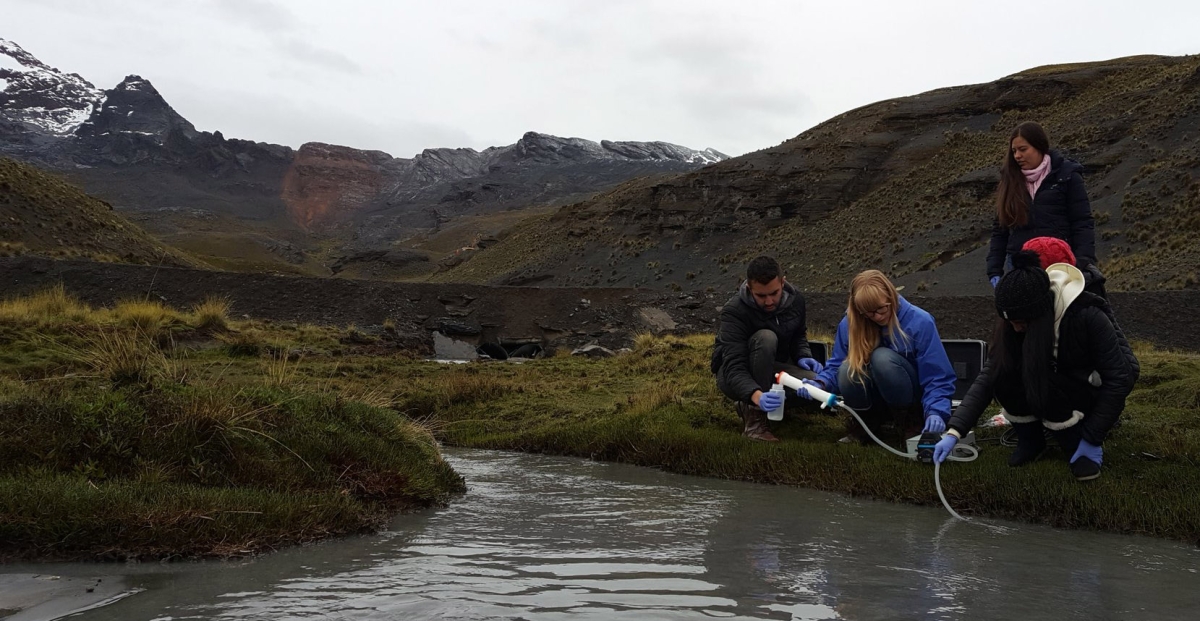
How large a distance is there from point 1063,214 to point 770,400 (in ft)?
8.74

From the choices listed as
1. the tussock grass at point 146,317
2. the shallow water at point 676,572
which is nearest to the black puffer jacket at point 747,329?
the shallow water at point 676,572

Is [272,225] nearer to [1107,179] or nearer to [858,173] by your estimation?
[858,173]

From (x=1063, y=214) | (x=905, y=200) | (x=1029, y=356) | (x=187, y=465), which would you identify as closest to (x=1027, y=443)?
(x=1029, y=356)

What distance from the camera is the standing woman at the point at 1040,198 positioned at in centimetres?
657

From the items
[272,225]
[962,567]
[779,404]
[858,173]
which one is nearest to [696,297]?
[779,404]

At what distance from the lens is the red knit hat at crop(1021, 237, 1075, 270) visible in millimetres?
5867

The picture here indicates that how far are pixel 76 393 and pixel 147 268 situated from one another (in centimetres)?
2655

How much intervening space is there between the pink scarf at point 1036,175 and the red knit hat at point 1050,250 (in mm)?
1033

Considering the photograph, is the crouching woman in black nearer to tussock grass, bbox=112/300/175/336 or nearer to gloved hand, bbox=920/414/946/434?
gloved hand, bbox=920/414/946/434

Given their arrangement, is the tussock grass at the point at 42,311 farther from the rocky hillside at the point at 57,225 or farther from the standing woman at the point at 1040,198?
the rocky hillside at the point at 57,225

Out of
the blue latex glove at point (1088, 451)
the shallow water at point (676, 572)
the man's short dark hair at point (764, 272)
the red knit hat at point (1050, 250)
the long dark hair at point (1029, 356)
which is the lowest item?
the shallow water at point (676, 572)

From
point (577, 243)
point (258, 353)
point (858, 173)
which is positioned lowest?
point (258, 353)

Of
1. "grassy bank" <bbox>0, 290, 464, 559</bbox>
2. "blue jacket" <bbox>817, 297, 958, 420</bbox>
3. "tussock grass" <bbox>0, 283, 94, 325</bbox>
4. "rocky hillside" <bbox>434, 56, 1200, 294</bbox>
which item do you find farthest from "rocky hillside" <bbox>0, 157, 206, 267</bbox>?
"blue jacket" <bbox>817, 297, 958, 420</bbox>

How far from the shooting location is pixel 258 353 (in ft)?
56.1
